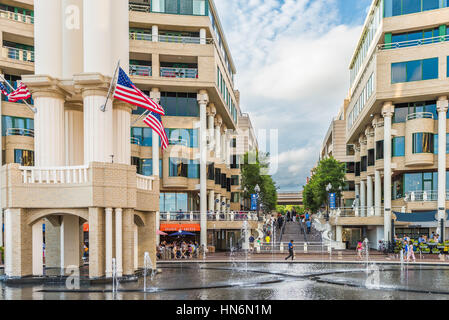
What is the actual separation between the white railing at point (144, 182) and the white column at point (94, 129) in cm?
209

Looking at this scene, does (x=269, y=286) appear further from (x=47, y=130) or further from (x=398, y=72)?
(x=398, y=72)

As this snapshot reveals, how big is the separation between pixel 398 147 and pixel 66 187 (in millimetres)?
35713

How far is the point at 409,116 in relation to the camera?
4666 centimetres

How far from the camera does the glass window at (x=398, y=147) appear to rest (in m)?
46.4

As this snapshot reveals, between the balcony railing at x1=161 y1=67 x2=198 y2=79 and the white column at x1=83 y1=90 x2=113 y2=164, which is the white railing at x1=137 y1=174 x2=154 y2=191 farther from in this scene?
the balcony railing at x1=161 y1=67 x2=198 y2=79

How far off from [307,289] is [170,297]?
6.28 metres

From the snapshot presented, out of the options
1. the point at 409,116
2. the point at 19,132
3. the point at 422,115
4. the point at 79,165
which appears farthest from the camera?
the point at 409,116

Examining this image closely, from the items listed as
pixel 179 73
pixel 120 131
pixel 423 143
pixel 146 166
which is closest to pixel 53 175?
pixel 120 131

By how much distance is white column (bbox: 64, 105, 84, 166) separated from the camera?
26125mm

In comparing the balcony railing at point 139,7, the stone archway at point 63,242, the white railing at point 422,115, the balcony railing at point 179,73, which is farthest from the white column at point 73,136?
the white railing at point 422,115

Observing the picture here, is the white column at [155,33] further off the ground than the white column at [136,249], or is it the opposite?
the white column at [155,33]

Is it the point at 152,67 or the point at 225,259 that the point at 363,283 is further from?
the point at 152,67

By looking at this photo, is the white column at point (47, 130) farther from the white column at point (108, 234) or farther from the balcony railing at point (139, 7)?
the balcony railing at point (139, 7)

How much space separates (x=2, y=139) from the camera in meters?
43.0
